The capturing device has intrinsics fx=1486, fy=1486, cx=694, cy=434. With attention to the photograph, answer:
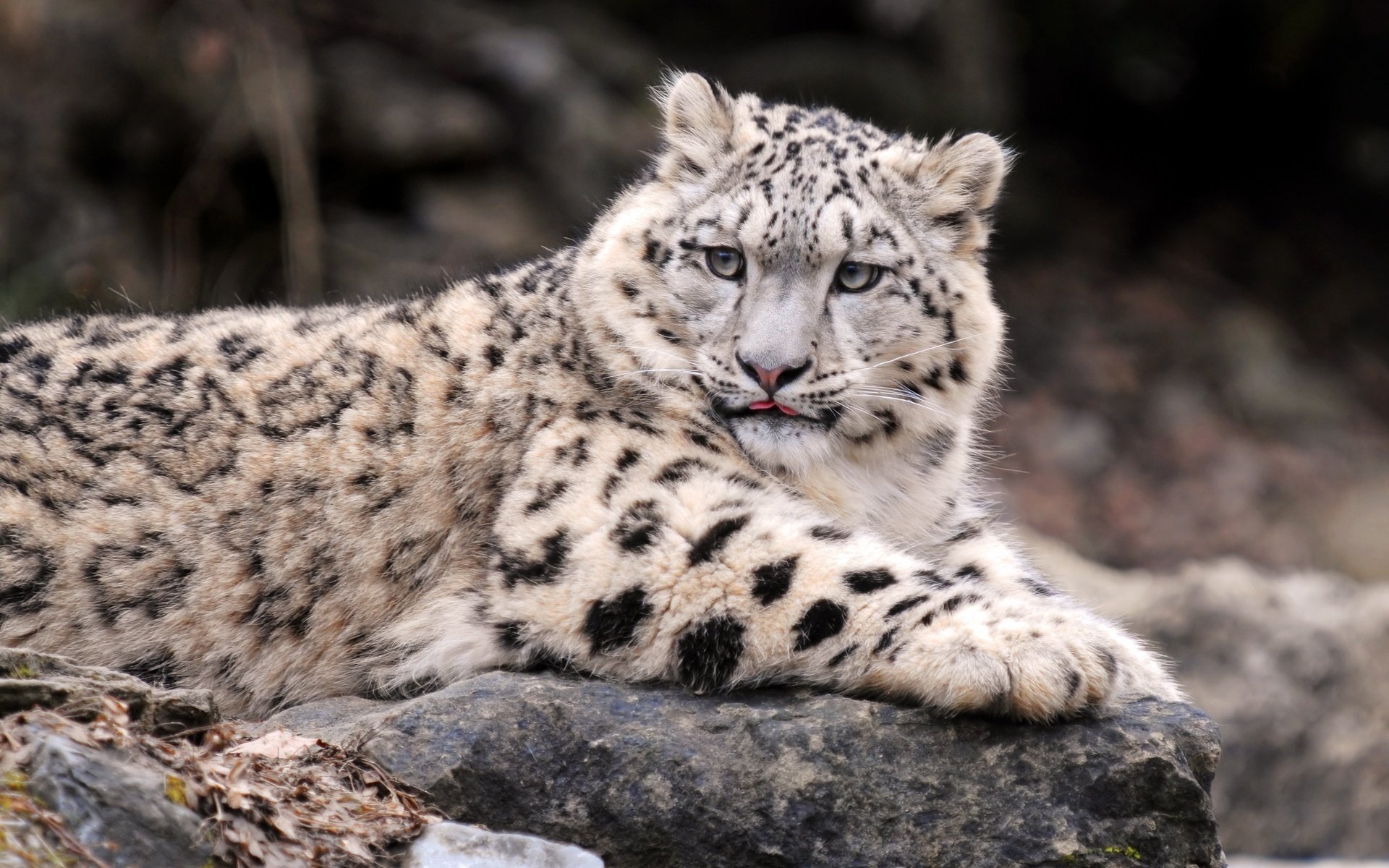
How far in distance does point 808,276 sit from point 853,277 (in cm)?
20

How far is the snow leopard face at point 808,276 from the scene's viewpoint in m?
5.09

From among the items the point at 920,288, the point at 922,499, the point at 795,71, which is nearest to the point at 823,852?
the point at 922,499

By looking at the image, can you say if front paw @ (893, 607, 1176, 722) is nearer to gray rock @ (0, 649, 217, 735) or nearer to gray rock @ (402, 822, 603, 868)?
gray rock @ (402, 822, 603, 868)

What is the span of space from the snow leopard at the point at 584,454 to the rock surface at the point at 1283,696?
9.65 feet

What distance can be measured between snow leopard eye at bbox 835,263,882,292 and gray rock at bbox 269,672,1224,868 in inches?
63.5

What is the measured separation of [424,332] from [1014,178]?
34.1 ft

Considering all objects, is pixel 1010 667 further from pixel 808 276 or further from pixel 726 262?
pixel 726 262

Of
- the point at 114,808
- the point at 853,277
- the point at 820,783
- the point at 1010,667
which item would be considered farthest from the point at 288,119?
the point at 114,808

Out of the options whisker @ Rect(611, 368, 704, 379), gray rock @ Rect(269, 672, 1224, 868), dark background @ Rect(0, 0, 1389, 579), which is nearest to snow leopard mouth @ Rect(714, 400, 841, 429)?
whisker @ Rect(611, 368, 704, 379)

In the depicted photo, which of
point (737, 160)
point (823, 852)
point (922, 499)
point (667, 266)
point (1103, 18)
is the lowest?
point (823, 852)

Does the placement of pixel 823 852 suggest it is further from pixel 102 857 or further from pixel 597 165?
pixel 597 165

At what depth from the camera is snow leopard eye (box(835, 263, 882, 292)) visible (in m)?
5.27

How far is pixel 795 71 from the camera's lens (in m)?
14.8

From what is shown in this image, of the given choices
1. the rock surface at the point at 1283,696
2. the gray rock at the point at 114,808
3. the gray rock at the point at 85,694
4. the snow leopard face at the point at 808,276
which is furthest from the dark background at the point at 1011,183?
the gray rock at the point at 114,808
